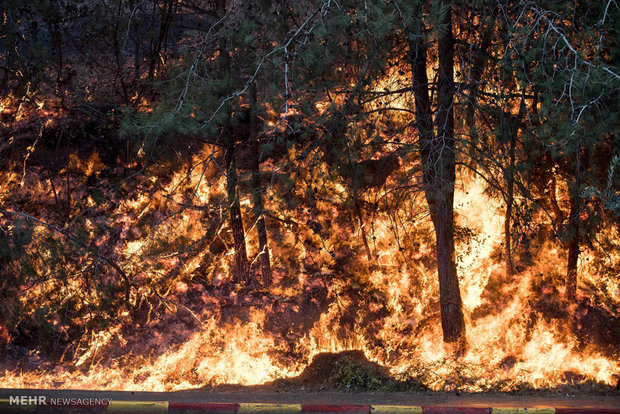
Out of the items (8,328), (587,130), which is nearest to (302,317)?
(8,328)

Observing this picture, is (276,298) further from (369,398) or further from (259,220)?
(369,398)

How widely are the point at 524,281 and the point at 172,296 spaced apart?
7202mm

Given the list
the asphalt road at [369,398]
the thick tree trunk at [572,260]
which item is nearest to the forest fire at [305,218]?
the thick tree trunk at [572,260]

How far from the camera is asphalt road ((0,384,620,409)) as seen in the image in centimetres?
768

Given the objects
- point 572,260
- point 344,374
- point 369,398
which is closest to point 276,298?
point 344,374

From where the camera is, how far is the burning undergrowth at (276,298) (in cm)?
1006

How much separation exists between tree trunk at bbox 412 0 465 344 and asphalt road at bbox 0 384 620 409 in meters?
1.82

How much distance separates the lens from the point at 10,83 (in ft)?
35.5

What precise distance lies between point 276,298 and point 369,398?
369 cm

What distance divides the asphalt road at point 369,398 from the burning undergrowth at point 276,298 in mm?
720

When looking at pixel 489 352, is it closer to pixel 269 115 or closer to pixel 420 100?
pixel 420 100

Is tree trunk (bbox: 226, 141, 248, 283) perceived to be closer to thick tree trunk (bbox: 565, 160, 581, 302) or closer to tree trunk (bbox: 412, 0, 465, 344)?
tree trunk (bbox: 412, 0, 465, 344)

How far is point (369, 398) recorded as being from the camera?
852 centimetres

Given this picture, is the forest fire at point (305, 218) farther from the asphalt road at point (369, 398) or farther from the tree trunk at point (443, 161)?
the asphalt road at point (369, 398)
